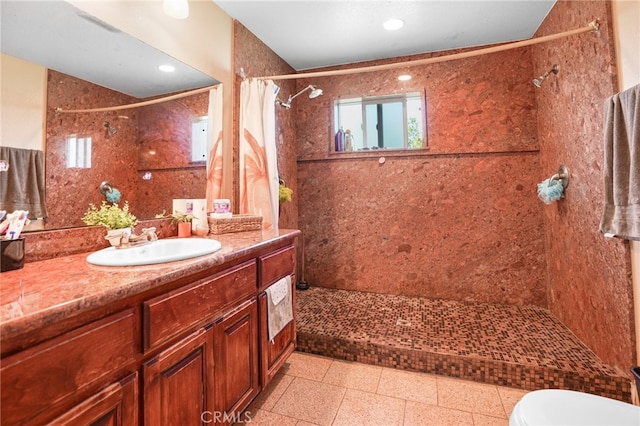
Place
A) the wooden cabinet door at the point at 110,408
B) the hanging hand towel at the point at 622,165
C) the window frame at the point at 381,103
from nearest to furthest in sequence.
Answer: the wooden cabinet door at the point at 110,408 → the hanging hand towel at the point at 622,165 → the window frame at the point at 381,103

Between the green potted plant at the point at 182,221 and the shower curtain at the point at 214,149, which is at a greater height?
the shower curtain at the point at 214,149

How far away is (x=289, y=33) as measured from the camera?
248cm

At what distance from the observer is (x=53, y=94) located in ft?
4.03

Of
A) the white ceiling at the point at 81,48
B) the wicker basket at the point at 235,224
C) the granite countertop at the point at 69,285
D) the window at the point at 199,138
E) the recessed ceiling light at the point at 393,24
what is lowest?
the granite countertop at the point at 69,285

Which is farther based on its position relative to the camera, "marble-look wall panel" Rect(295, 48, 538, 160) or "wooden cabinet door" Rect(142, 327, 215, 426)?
"marble-look wall panel" Rect(295, 48, 538, 160)

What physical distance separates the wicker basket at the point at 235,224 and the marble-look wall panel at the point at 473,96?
184 centimetres

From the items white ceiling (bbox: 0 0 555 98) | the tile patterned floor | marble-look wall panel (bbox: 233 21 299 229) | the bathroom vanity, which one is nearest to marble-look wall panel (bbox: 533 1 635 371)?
white ceiling (bbox: 0 0 555 98)

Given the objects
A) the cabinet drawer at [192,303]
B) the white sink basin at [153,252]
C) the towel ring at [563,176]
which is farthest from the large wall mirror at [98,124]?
the towel ring at [563,176]

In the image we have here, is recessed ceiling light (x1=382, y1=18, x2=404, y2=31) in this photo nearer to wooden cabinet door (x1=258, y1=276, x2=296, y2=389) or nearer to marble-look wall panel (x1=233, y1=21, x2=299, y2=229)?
marble-look wall panel (x1=233, y1=21, x2=299, y2=229)

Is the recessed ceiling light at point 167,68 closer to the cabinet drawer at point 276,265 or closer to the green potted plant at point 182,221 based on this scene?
the green potted plant at point 182,221

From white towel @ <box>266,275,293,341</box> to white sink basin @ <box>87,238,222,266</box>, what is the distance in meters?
0.46

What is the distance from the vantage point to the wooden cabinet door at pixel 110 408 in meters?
0.71

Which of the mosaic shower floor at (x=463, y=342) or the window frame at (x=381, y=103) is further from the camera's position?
the window frame at (x=381, y=103)

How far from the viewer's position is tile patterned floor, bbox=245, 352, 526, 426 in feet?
5.01
